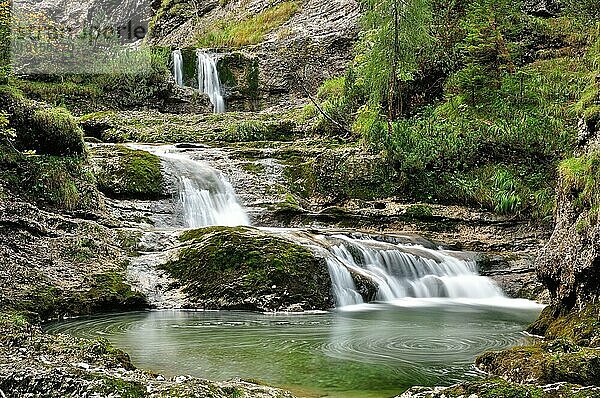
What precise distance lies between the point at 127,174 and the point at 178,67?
488 inches

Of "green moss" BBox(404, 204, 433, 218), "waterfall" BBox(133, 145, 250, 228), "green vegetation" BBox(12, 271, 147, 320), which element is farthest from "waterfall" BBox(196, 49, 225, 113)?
"green vegetation" BBox(12, 271, 147, 320)

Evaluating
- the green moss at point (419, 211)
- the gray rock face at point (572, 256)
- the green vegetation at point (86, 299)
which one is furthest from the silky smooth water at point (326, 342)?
the green moss at point (419, 211)

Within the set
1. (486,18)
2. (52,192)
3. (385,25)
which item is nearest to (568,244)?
(52,192)

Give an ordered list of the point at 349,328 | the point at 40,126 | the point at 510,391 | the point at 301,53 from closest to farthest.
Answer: the point at 510,391, the point at 349,328, the point at 40,126, the point at 301,53

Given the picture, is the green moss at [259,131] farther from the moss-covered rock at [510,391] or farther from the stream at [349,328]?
the moss-covered rock at [510,391]

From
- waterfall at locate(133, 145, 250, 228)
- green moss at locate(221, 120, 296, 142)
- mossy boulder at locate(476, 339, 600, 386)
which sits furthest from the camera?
green moss at locate(221, 120, 296, 142)

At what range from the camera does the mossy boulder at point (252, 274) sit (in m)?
9.09

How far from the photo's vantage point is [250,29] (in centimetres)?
2962

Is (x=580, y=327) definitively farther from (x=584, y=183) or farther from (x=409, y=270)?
(x=409, y=270)

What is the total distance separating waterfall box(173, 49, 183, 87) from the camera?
2489 centimetres

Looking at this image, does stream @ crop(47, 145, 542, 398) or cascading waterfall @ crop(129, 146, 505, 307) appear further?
cascading waterfall @ crop(129, 146, 505, 307)

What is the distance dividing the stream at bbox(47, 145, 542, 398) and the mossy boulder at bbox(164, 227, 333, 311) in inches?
10.9

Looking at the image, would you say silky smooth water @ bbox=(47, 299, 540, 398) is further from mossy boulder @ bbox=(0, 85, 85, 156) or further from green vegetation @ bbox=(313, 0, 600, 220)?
green vegetation @ bbox=(313, 0, 600, 220)

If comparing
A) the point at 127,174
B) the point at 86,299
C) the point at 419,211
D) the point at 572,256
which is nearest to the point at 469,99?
the point at 419,211
